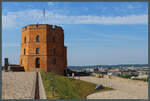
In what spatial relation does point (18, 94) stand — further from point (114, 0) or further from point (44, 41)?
point (44, 41)

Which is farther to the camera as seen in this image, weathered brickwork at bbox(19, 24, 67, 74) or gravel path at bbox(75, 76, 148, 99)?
weathered brickwork at bbox(19, 24, 67, 74)

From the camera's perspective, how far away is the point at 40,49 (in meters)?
30.5

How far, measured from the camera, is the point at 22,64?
31.5 metres

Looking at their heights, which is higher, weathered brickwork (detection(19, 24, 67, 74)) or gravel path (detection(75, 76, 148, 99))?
weathered brickwork (detection(19, 24, 67, 74))

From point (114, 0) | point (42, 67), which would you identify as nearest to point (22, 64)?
point (42, 67)

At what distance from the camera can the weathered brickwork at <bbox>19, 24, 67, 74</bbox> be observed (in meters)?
30.2

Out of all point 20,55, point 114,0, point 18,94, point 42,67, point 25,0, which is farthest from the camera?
point 20,55

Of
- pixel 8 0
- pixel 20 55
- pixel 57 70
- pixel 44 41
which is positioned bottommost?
pixel 57 70

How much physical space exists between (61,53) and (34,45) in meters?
4.90

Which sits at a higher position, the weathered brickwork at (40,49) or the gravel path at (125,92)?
the weathered brickwork at (40,49)

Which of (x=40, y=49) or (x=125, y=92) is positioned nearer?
(x=125, y=92)

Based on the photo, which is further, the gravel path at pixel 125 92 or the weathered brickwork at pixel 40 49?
the weathered brickwork at pixel 40 49

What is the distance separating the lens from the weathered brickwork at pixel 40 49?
99.0ft

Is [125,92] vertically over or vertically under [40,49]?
under
